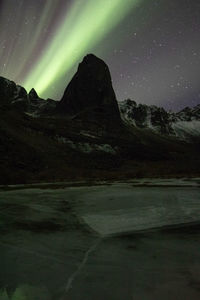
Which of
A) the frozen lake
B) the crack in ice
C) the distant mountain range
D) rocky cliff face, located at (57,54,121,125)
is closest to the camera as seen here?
the frozen lake

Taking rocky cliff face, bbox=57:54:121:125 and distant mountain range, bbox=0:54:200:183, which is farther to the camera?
rocky cliff face, bbox=57:54:121:125

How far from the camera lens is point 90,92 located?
160875 mm

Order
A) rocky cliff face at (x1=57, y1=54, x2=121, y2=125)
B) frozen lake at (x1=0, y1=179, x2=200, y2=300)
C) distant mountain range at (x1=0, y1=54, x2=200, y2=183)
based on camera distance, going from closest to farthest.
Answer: frozen lake at (x1=0, y1=179, x2=200, y2=300) < distant mountain range at (x1=0, y1=54, x2=200, y2=183) < rocky cliff face at (x1=57, y1=54, x2=121, y2=125)

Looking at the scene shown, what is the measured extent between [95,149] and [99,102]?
8202 centimetres

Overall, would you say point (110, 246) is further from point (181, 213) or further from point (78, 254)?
point (181, 213)

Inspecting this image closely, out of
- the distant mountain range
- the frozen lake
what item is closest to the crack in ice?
the frozen lake

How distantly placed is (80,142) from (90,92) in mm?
89559

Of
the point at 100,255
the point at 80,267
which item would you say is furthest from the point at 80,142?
the point at 80,267

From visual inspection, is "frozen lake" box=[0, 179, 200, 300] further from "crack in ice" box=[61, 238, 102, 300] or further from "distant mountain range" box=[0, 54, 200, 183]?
"distant mountain range" box=[0, 54, 200, 183]

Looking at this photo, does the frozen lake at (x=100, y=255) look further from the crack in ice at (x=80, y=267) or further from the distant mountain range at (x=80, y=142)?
the distant mountain range at (x=80, y=142)

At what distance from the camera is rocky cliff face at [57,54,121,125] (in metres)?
150

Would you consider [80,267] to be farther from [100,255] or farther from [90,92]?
[90,92]

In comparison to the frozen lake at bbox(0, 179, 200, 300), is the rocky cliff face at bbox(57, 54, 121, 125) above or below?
above

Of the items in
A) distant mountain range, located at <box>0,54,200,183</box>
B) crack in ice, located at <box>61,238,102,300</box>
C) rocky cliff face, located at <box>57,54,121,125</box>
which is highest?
rocky cliff face, located at <box>57,54,121,125</box>
